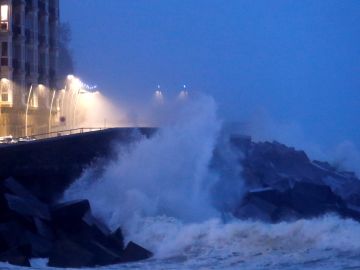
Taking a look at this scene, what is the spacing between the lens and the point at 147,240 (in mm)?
20984

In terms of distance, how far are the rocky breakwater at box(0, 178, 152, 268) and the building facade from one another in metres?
19.5

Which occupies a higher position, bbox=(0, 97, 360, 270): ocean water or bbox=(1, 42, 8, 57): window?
bbox=(1, 42, 8, 57): window

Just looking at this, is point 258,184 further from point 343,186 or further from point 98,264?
point 98,264

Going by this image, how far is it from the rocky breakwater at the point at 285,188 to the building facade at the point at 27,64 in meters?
11.7

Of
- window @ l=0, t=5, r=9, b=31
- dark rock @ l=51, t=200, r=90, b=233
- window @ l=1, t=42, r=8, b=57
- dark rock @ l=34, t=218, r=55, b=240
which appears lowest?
dark rock @ l=34, t=218, r=55, b=240

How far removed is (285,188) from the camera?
92.9 ft

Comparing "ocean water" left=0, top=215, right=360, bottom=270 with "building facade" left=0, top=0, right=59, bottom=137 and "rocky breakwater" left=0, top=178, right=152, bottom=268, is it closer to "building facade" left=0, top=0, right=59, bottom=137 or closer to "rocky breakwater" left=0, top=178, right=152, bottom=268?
"rocky breakwater" left=0, top=178, right=152, bottom=268

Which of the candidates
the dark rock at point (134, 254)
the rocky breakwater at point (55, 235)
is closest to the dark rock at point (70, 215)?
the rocky breakwater at point (55, 235)

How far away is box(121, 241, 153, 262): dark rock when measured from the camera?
1861cm

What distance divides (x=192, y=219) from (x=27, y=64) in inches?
855

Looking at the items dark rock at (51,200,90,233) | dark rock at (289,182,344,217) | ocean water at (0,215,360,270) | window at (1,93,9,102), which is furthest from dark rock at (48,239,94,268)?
window at (1,93,9,102)

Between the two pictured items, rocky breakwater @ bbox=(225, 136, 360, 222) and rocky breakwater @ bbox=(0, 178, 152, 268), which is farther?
rocky breakwater @ bbox=(225, 136, 360, 222)

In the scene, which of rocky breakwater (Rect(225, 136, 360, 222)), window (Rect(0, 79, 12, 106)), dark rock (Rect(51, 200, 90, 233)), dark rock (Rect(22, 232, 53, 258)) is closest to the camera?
dark rock (Rect(22, 232, 53, 258))

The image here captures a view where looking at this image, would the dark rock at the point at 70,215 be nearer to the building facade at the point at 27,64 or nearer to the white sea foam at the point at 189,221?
the white sea foam at the point at 189,221
